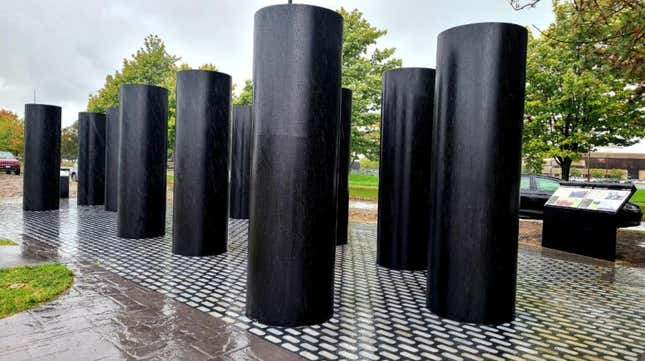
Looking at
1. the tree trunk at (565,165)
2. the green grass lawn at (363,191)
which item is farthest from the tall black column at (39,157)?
the tree trunk at (565,165)

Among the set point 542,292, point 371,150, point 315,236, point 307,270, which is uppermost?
point 371,150

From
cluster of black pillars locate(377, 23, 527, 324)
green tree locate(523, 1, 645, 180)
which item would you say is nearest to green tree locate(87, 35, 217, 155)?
green tree locate(523, 1, 645, 180)

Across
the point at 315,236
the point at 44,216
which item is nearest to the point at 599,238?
the point at 315,236

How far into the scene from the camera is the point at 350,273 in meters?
6.38

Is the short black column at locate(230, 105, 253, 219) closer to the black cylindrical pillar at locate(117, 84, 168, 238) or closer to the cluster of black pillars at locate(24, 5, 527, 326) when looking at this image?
the black cylindrical pillar at locate(117, 84, 168, 238)

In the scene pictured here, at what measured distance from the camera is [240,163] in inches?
510

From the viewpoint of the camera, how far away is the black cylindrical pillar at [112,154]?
1179 cm

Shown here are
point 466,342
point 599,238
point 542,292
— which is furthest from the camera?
point 599,238

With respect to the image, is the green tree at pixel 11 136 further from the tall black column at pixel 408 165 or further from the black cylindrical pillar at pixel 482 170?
the black cylindrical pillar at pixel 482 170

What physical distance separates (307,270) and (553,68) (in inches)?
692

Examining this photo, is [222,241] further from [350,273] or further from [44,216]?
[44,216]

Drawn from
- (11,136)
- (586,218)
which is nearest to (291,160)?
(586,218)

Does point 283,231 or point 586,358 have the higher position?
point 283,231

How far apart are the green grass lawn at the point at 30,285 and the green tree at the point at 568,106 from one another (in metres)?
16.4
